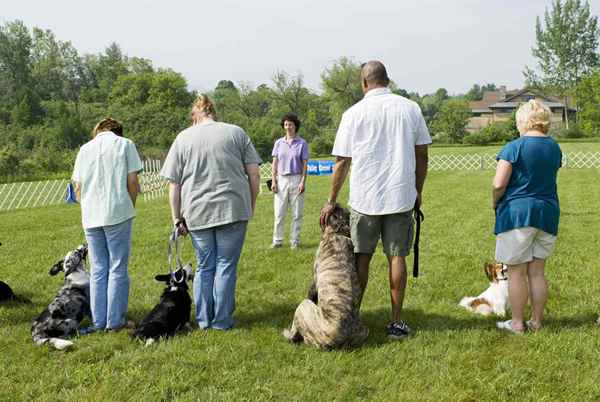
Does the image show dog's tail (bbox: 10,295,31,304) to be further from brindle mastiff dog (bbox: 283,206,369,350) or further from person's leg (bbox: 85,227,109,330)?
brindle mastiff dog (bbox: 283,206,369,350)

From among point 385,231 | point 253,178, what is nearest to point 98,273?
point 253,178

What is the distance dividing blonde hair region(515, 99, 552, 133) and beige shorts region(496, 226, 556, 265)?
730 mm

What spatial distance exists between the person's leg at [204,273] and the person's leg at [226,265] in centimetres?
5

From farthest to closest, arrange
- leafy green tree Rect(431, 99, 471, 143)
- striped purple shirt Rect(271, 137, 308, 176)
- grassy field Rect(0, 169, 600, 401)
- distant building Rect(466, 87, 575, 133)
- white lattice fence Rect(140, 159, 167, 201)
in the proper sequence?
distant building Rect(466, 87, 575, 133) → leafy green tree Rect(431, 99, 471, 143) → white lattice fence Rect(140, 159, 167, 201) → striped purple shirt Rect(271, 137, 308, 176) → grassy field Rect(0, 169, 600, 401)

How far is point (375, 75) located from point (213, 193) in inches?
57.7

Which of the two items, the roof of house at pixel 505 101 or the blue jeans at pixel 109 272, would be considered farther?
the roof of house at pixel 505 101

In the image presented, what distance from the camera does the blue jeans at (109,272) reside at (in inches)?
151

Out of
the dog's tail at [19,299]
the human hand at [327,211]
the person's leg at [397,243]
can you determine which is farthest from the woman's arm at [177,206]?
the dog's tail at [19,299]

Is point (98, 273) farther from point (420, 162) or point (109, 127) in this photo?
point (420, 162)

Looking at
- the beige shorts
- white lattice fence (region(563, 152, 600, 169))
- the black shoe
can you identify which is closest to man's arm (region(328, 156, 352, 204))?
the black shoe

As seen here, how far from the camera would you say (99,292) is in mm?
3932

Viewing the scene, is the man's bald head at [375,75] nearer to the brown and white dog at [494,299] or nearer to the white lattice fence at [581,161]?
the brown and white dog at [494,299]

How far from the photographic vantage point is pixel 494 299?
426 centimetres

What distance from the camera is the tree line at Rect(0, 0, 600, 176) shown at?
41.0 meters
